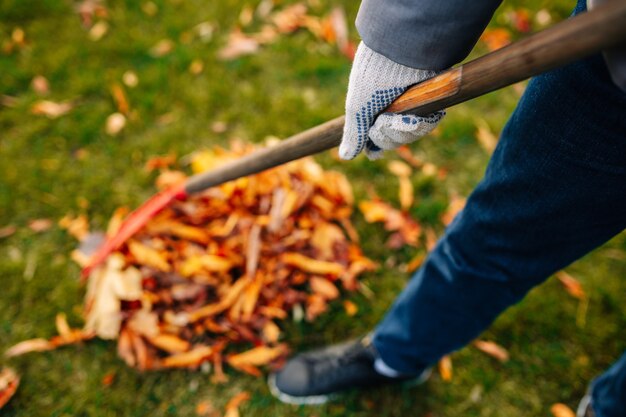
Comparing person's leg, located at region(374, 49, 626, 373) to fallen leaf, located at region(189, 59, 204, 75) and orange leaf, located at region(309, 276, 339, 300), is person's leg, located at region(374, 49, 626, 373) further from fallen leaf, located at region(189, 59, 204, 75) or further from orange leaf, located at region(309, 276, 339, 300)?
fallen leaf, located at region(189, 59, 204, 75)

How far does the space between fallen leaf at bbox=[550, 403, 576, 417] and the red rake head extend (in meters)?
1.82

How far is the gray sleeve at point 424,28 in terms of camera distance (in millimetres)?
900

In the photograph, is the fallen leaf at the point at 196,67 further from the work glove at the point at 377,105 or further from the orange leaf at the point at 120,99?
the work glove at the point at 377,105

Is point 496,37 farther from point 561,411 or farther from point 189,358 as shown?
point 189,358

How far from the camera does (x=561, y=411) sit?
2.00 meters

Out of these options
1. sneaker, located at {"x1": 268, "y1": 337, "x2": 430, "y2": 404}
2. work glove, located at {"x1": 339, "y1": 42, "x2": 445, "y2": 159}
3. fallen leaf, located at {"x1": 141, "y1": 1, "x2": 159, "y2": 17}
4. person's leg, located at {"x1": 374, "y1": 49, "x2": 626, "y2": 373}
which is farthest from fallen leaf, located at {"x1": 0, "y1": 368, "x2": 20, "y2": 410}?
fallen leaf, located at {"x1": 141, "y1": 1, "x2": 159, "y2": 17}

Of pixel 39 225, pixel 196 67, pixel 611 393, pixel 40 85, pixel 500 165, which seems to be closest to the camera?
pixel 500 165

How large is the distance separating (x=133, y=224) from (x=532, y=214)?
5.57 ft

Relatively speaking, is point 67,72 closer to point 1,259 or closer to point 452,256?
point 1,259


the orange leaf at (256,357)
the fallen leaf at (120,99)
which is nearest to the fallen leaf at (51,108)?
the fallen leaf at (120,99)

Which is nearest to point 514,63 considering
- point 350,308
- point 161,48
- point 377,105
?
point 377,105

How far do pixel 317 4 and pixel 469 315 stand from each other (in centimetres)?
263

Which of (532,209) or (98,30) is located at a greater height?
(532,209)

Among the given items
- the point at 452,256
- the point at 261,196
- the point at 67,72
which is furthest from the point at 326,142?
the point at 67,72
